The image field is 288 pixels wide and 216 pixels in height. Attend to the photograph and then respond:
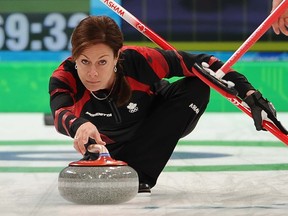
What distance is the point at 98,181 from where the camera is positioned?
2.49 meters

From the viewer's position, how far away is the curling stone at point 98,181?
250cm

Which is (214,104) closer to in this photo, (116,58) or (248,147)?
(248,147)

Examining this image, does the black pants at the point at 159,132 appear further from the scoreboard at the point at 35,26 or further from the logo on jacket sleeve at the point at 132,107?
the scoreboard at the point at 35,26

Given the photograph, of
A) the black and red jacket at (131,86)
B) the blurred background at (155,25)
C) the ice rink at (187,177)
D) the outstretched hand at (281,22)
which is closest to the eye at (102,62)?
the black and red jacket at (131,86)

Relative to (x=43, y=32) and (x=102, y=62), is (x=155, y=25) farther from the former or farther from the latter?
(x=102, y=62)

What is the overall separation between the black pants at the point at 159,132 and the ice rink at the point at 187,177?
108mm

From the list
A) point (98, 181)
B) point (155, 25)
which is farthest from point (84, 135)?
point (155, 25)

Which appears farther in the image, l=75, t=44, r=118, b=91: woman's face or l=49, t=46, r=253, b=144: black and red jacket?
l=49, t=46, r=253, b=144: black and red jacket

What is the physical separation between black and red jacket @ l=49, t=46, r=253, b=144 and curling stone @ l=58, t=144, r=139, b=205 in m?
0.27

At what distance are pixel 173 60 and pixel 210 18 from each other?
618 cm

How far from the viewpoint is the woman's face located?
2670mm

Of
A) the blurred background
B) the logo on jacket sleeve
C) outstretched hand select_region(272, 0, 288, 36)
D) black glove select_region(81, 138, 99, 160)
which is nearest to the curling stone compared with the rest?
black glove select_region(81, 138, 99, 160)

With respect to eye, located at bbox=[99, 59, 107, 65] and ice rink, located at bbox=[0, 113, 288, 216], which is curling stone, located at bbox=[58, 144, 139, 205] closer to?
ice rink, located at bbox=[0, 113, 288, 216]

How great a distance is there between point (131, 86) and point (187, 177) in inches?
29.2
